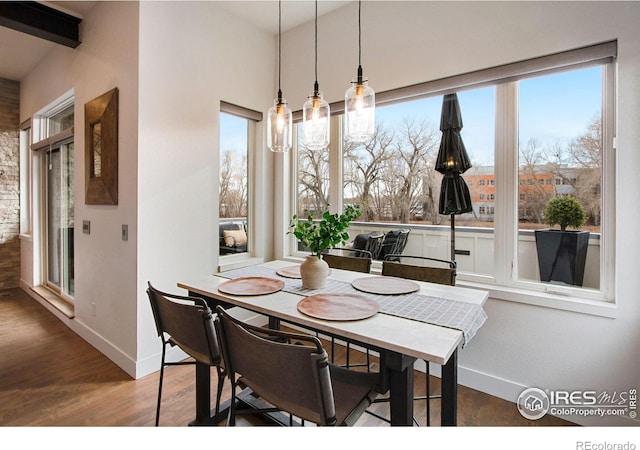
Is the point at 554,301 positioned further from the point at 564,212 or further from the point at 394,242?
the point at 394,242

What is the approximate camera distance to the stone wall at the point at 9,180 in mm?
4375

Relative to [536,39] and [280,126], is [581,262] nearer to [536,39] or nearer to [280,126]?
[536,39]

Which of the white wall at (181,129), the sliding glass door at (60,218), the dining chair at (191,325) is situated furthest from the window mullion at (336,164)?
the sliding glass door at (60,218)

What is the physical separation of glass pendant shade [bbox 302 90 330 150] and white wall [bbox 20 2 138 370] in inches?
49.9

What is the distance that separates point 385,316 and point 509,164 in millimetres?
1515

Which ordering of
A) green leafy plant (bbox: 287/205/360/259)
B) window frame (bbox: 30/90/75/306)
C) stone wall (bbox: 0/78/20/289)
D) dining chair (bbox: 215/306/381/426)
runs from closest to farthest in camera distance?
dining chair (bbox: 215/306/381/426)
green leafy plant (bbox: 287/205/360/259)
window frame (bbox: 30/90/75/306)
stone wall (bbox: 0/78/20/289)

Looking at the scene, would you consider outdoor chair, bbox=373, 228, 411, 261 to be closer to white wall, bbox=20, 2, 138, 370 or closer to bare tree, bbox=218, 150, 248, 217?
bare tree, bbox=218, 150, 248, 217

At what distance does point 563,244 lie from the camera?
81.1 inches

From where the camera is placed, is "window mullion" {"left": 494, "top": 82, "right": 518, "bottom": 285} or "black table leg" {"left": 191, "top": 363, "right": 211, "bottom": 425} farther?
"window mullion" {"left": 494, "top": 82, "right": 518, "bottom": 285}

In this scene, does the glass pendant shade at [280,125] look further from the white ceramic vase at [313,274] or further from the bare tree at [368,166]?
the bare tree at [368,166]

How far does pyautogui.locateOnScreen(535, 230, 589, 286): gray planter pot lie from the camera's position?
6.60 feet

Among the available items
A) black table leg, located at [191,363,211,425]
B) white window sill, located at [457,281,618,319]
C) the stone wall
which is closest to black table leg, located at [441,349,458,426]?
white window sill, located at [457,281,618,319]

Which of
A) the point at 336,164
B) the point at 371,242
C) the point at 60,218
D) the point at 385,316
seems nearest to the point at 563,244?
the point at 371,242

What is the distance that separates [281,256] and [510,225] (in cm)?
210
